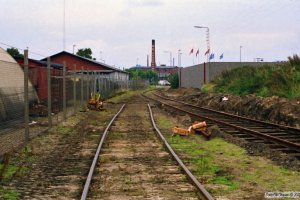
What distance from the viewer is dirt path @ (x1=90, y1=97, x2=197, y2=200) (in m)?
7.08

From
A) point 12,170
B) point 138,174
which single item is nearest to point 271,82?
point 138,174

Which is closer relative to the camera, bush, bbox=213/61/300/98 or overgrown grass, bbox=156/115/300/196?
overgrown grass, bbox=156/115/300/196

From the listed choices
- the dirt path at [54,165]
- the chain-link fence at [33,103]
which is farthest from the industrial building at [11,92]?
the dirt path at [54,165]

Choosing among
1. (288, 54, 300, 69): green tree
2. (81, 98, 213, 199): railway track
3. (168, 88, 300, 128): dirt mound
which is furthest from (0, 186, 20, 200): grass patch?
(288, 54, 300, 69): green tree

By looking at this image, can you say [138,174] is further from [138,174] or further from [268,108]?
[268,108]

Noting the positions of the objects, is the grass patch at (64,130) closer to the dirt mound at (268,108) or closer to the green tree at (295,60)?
the dirt mound at (268,108)

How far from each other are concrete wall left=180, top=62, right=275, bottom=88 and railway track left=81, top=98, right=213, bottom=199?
32.9 metres

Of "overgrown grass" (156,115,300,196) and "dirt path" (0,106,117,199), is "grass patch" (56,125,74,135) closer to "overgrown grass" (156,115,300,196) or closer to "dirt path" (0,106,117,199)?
"dirt path" (0,106,117,199)

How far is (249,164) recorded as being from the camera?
9617 millimetres

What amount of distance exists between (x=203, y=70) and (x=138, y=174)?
48.9 m

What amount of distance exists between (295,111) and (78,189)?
13513 millimetres

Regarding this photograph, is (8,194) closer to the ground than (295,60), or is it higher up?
closer to the ground

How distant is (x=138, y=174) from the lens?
Answer: 8570 mm

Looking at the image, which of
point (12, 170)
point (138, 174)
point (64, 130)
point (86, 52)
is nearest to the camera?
point (138, 174)
